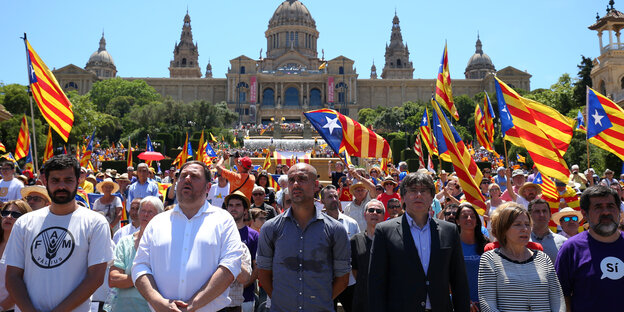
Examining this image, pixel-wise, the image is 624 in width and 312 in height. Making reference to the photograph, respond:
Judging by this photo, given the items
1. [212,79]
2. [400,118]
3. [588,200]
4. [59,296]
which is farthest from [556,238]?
[212,79]

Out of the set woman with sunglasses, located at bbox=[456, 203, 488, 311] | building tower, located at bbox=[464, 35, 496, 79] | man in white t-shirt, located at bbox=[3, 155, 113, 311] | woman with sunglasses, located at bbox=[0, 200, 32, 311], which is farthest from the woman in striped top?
building tower, located at bbox=[464, 35, 496, 79]

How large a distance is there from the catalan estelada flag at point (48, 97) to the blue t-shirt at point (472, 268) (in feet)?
21.9

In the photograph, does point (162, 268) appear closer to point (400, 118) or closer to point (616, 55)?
point (616, 55)

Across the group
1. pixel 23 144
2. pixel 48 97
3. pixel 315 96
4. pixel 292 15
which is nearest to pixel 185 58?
pixel 292 15

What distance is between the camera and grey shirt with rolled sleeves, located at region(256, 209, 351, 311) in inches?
133

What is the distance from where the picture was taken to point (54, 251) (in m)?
3.26

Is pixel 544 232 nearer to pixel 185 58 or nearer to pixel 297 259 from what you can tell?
pixel 297 259

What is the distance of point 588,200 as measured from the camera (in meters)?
3.65

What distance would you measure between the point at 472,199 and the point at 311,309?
381cm

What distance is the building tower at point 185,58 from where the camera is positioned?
90.8 m

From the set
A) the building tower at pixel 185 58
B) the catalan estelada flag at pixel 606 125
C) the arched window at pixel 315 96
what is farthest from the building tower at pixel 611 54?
the building tower at pixel 185 58

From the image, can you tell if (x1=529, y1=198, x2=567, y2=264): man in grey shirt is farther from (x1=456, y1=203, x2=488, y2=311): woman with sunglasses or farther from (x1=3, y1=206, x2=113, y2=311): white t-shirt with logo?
(x1=3, y1=206, x2=113, y2=311): white t-shirt with logo

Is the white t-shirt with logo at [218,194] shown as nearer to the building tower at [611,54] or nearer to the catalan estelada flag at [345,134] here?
the catalan estelada flag at [345,134]

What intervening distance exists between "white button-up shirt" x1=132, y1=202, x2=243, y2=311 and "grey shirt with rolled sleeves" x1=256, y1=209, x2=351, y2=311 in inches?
11.9
